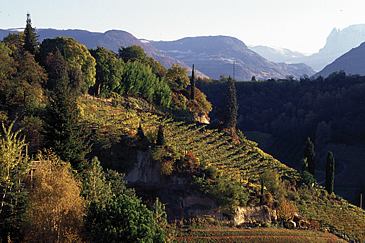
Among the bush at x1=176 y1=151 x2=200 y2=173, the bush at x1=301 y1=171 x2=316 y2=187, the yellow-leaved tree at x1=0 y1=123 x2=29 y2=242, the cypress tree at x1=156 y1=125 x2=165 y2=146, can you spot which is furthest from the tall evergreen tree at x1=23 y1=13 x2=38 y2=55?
the bush at x1=301 y1=171 x2=316 y2=187

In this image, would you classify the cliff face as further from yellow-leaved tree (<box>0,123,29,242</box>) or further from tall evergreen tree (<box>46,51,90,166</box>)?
yellow-leaved tree (<box>0,123,29,242</box>)

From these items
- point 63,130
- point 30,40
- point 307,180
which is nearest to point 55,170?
point 63,130

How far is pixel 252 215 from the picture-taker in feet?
83.5

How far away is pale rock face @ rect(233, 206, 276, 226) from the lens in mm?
24828

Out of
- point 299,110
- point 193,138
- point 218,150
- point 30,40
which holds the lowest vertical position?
point 299,110

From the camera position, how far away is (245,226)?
24781 mm

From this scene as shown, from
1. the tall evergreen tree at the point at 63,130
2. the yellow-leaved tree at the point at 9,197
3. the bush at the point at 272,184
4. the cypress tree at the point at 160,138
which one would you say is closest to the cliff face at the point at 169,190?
the cypress tree at the point at 160,138

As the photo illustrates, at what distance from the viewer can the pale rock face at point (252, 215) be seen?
81.5 ft

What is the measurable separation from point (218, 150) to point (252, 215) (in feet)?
22.7

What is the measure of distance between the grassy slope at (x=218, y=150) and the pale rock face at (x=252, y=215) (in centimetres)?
193

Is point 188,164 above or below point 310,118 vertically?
above

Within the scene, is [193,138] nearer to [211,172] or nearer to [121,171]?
[211,172]

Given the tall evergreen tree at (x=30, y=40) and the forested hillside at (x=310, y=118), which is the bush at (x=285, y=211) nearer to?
the tall evergreen tree at (x=30, y=40)

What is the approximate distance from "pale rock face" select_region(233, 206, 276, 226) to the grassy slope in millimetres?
1933
